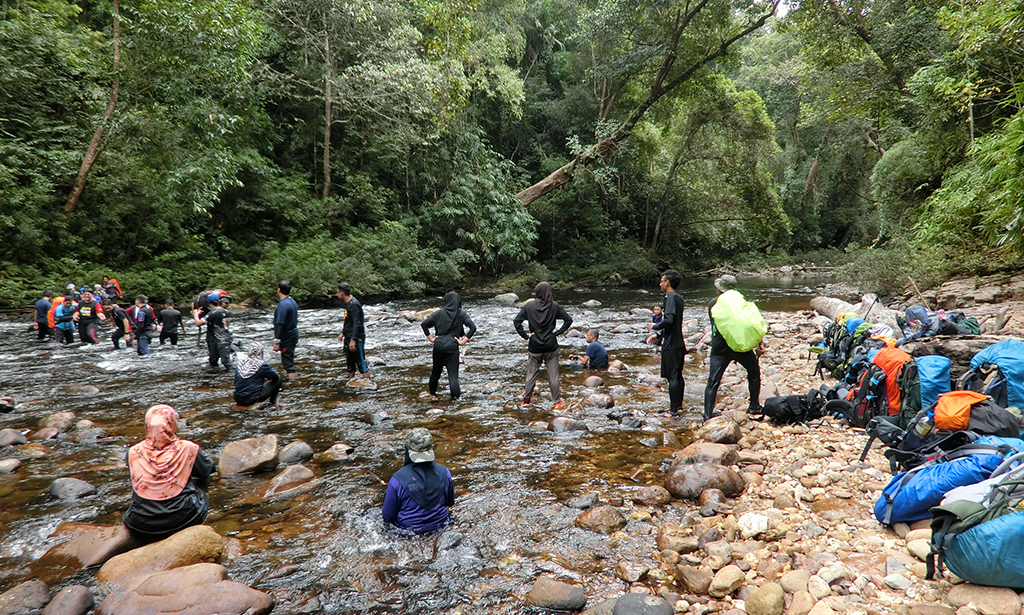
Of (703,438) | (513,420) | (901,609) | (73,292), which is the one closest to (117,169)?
(73,292)

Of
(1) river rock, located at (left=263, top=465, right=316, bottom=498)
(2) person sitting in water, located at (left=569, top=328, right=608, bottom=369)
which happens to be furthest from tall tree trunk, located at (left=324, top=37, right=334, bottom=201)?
(1) river rock, located at (left=263, top=465, right=316, bottom=498)

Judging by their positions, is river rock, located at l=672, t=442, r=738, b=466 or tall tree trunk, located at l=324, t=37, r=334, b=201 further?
tall tree trunk, located at l=324, t=37, r=334, b=201

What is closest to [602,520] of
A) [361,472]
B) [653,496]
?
[653,496]

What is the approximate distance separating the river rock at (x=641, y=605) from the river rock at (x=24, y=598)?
3.69 m

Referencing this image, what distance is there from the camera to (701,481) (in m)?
4.63

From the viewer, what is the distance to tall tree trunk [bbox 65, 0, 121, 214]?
51.4ft

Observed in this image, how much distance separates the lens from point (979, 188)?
8.27 metres

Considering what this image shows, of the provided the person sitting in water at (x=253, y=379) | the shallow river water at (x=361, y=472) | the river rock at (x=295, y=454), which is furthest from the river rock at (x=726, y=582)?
the person sitting in water at (x=253, y=379)

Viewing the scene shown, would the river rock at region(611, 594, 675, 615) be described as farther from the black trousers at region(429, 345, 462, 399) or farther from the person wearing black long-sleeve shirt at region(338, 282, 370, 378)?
the person wearing black long-sleeve shirt at region(338, 282, 370, 378)

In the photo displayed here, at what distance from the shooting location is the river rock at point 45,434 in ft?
20.5

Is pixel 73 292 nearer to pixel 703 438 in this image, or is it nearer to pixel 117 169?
pixel 117 169

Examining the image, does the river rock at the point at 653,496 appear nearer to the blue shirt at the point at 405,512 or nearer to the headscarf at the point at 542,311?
the blue shirt at the point at 405,512

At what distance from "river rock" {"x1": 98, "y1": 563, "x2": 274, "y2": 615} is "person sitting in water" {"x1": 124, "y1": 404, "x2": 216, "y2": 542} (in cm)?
56

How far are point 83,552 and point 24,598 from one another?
515 mm
